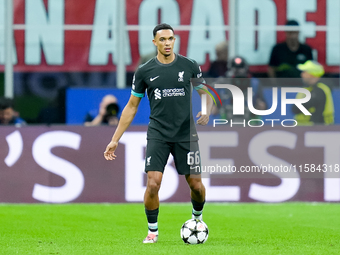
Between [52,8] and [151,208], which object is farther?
[52,8]

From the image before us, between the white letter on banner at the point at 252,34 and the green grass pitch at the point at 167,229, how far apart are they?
13.1 feet

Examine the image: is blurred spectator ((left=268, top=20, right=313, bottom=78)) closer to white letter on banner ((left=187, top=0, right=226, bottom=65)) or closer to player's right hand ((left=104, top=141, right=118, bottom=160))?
white letter on banner ((left=187, top=0, right=226, bottom=65))

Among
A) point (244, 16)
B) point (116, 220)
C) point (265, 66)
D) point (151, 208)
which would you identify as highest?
point (244, 16)

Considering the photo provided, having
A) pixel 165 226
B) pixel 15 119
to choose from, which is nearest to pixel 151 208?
pixel 165 226

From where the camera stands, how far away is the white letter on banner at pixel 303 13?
46.8ft

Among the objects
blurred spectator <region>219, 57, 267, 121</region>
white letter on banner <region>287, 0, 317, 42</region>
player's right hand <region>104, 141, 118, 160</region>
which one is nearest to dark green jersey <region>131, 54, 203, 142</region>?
player's right hand <region>104, 141, 118, 160</region>

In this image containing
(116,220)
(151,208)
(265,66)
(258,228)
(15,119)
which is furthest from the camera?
(265,66)

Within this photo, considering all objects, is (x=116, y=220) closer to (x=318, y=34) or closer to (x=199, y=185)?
(x=199, y=185)

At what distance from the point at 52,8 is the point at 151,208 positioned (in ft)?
26.6

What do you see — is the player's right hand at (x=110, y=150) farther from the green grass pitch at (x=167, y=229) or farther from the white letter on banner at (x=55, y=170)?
the white letter on banner at (x=55, y=170)

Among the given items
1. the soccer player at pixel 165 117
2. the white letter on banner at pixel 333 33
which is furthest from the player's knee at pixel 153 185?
the white letter on banner at pixel 333 33

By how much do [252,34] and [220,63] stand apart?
3.62 ft

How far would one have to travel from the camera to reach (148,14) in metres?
14.4

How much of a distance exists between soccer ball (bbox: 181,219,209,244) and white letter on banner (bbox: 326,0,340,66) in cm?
793
